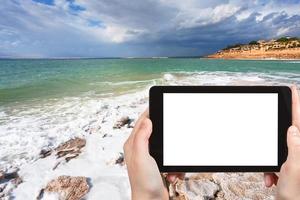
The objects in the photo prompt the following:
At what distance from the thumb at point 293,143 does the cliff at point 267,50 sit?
70.6m

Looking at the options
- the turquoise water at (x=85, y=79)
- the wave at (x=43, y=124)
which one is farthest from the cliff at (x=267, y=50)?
the wave at (x=43, y=124)

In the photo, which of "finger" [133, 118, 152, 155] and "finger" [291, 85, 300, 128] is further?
"finger" [291, 85, 300, 128]

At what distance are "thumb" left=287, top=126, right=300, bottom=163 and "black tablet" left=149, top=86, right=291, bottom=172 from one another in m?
0.06

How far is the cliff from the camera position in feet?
230

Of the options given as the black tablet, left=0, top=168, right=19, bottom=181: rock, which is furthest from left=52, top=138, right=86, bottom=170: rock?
the black tablet

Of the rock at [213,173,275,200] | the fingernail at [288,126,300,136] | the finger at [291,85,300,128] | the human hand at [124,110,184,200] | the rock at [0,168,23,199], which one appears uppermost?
the finger at [291,85,300,128]

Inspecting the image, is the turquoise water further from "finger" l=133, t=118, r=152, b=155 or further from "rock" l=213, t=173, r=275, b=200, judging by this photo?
"finger" l=133, t=118, r=152, b=155

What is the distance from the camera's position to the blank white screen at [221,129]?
4.84 feet

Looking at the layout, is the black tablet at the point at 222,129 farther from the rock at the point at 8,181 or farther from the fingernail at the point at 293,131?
the rock at the point at 8,181

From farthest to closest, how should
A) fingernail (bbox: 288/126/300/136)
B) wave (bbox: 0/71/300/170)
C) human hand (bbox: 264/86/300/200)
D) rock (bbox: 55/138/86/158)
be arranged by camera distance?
wave (bbox: 0/71/300/170), rock (bbox: 55/138/86/158), fingernail (bbox: 288/126/300/136), human hand (bbox: 264/86/300/200)

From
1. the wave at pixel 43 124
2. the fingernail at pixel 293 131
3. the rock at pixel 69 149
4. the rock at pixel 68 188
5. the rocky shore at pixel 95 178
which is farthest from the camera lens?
the wave at pixel 43 124

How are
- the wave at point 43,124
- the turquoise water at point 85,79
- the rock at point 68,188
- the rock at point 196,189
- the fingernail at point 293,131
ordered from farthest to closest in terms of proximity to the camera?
the turquoise water at point 85,79 < the wave at point 43,124 < the rock at point 68,188 < the rock at point 196,189 < the fingernail at point 293,131

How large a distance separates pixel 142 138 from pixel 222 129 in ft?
1.52

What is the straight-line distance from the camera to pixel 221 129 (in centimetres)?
150
